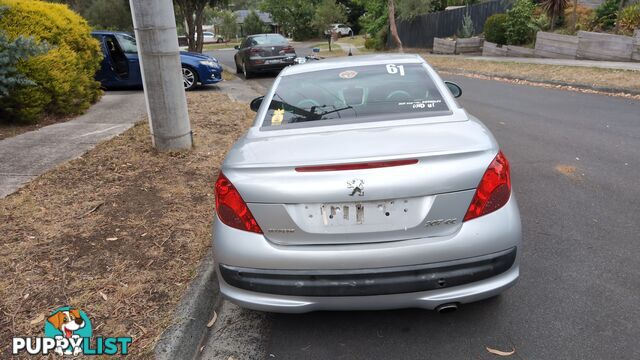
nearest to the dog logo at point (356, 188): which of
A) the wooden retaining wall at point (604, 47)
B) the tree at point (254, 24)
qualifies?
the wooden retaining wall at point (604, 47)

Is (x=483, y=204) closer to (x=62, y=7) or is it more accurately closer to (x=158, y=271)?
(x=158, y=271)

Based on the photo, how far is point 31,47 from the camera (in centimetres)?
655

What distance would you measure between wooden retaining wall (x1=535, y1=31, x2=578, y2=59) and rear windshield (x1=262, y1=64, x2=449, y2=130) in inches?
591

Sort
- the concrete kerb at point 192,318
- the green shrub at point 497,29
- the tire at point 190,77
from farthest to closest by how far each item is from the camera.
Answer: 1. the green shrub at point 497,29
2. the tire at point 190,77
3. the concrete kerb at point 192,318

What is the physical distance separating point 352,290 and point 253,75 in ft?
50.7

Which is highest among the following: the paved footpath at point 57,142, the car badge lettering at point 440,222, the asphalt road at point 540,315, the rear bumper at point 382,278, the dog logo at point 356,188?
the dog logo at point 356,188

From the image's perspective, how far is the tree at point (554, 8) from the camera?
18.4m

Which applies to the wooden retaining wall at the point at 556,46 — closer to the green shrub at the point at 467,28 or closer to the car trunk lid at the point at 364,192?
the green shrub at the point at 467,28

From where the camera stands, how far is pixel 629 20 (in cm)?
1577

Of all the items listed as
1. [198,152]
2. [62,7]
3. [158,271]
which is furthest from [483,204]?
[62,7]

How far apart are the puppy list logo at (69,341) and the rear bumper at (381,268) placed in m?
0.85

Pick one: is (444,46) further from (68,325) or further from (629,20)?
(68,325)

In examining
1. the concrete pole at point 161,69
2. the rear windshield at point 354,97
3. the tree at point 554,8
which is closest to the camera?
the rear windshield at point 354,97

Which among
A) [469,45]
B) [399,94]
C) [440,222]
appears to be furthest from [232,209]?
[469,45]
